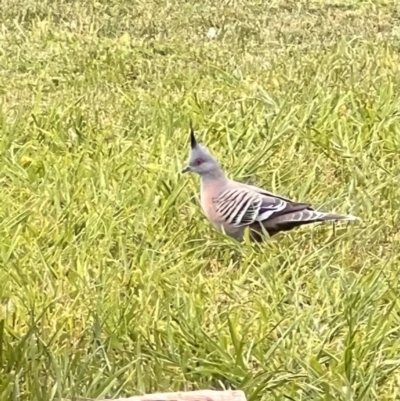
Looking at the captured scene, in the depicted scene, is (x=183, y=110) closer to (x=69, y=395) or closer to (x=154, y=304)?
(x=154, y=304)

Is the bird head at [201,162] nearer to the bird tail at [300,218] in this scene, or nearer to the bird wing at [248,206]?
the bird wing at [248,206]

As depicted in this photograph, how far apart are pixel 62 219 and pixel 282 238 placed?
62cm

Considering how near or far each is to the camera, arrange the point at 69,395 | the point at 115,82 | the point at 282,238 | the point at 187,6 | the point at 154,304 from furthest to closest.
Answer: the point at 187,6, the point at 115,82, the point at 282,238, the point at 154,304, the point at 69,395

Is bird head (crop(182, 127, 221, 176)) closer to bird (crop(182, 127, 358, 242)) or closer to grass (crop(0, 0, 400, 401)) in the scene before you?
bird (crop(182, 127, 358, 242))

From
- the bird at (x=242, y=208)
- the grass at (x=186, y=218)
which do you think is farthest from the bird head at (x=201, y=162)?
the grass at (x=186, y=218)

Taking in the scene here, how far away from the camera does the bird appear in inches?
112

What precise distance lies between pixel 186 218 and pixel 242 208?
0.24 m

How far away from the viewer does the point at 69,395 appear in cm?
215

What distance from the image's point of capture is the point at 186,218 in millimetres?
3080

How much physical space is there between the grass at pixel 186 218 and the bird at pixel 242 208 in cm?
5

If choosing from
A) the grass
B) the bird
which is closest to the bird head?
the bird

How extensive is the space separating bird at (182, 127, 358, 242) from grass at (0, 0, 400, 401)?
54mm

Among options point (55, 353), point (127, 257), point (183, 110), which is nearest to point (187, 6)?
point (183, 110)

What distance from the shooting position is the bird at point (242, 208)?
286 centimetres
